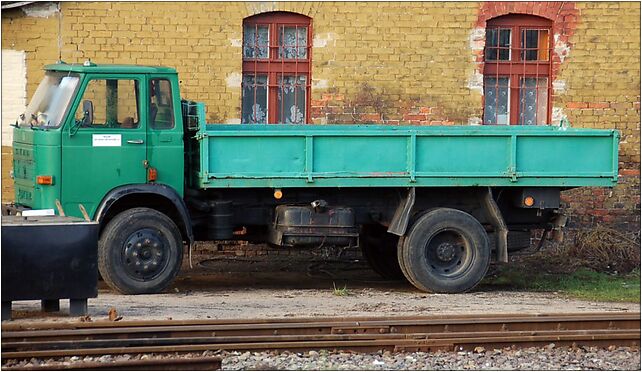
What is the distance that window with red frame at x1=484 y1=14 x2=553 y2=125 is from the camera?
16906mm

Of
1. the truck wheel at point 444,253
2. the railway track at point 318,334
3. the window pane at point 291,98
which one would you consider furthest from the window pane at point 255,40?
the railway track at point 318,334

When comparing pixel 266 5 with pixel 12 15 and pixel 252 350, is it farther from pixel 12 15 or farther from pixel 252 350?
pixel 252 350

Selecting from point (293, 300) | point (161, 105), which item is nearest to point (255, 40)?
point (161, 105)

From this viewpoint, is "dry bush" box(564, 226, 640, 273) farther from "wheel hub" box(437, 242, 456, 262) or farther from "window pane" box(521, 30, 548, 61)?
"wheel hub" box(437, 242, 456, 262)

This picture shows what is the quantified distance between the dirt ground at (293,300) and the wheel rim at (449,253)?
33cm

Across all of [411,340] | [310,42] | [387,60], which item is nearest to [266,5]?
[310,42]

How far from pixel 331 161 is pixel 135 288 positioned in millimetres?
2576

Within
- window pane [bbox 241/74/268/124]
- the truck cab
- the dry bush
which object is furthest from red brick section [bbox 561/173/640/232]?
the truck cab

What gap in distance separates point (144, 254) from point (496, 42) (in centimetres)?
667

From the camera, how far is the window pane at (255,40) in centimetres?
1641

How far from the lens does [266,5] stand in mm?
16234

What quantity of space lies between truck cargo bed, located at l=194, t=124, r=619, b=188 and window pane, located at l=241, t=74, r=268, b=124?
285 centimetres

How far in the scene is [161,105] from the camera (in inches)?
513

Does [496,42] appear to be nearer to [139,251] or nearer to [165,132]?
[165,132]
